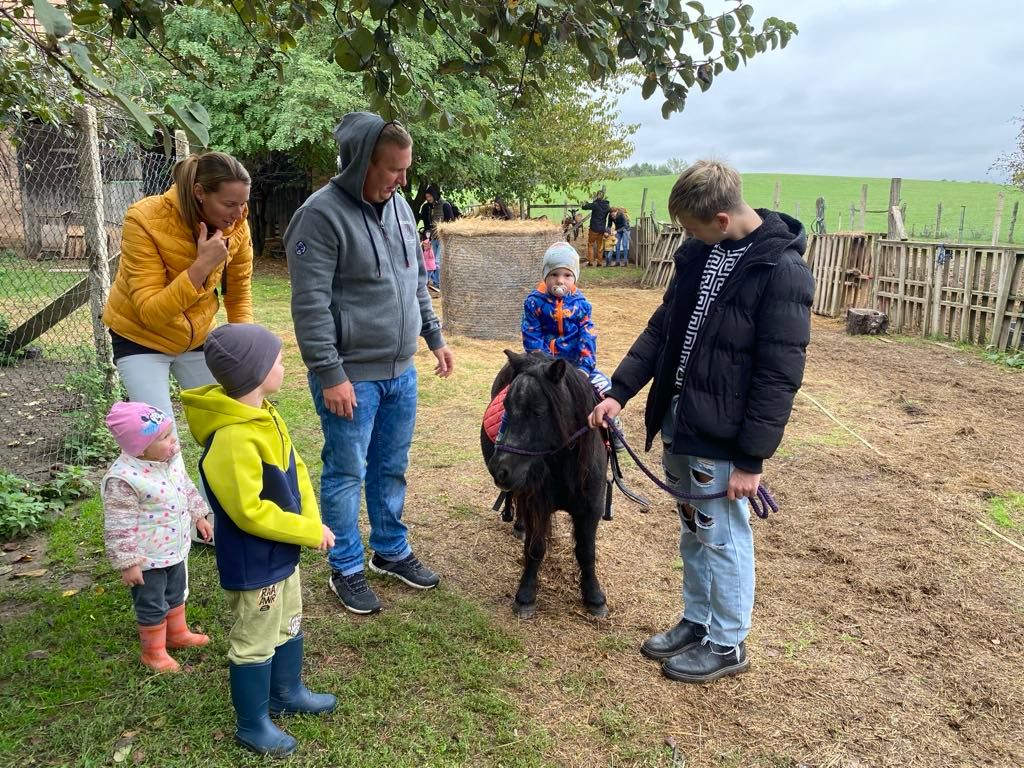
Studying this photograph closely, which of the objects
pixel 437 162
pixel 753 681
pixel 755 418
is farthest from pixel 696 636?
pixel 437 162

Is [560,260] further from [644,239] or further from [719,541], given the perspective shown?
[644,239]

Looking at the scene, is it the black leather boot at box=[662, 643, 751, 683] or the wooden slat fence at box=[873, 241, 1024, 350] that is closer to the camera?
the black leather boot at box=[662, 643, 751, 683]

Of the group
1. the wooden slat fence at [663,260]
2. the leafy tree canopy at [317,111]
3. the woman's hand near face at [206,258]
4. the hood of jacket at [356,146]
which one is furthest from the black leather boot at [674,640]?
the wooden slat fence at [663,260]

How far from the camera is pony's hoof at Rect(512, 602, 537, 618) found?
132 inches

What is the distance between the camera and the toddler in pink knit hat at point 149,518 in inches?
101

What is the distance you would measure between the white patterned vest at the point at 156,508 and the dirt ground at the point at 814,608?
1485 millimetres

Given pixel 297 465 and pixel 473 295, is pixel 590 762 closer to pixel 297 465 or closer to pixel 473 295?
pixel 297 465

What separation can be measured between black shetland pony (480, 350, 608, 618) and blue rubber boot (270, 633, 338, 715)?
102 centimetres

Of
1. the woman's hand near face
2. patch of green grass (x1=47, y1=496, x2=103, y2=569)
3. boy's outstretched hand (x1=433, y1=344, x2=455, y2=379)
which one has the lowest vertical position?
patch of green grass (x1=47, y1=496, x2=103, y2=569)

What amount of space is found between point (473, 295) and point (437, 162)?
529 centimetres

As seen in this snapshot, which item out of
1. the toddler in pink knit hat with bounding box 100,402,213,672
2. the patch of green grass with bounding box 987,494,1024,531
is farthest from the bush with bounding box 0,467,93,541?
the patch of green grass with bounding box 987,494,1024,531

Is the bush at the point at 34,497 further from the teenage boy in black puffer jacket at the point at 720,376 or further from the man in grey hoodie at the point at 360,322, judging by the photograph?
the teenage boy in black puffer jacket at the point at 720,376

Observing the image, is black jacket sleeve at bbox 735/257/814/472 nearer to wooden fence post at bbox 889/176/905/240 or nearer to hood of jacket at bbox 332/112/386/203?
hood of jacket at bbox 332/112/386/203

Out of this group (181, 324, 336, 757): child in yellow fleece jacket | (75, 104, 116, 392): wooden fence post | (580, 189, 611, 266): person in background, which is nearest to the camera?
(181, 324, 336, 757): child in yellow fleece jacket
